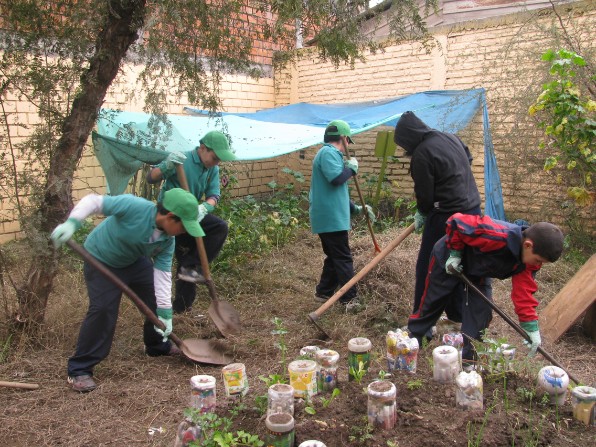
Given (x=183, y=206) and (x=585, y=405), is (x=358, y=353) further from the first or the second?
(x=183, y=206)

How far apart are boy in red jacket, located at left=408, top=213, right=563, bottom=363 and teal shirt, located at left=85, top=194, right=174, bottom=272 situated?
5.47 feet

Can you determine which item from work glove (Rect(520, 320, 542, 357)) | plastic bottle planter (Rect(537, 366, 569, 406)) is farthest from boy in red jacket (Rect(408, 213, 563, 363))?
plastic bottle planter (Rect(537, 366, 569, 406))

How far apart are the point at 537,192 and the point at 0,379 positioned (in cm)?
601

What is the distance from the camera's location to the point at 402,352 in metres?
2.68

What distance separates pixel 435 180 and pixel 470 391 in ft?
5.52

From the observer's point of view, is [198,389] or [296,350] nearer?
[198,389]

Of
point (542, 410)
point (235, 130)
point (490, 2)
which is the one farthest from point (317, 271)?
point (490, 2)

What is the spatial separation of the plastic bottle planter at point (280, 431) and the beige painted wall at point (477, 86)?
3.77 m

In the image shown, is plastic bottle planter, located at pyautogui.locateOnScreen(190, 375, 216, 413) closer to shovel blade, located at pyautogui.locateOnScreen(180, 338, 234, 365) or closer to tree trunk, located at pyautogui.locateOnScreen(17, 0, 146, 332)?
shovel blade, located at pyautogui.locateOnScreen(180, 338, 234, 365)

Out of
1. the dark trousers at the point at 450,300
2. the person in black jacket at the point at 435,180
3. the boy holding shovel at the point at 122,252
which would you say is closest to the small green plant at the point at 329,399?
the dark trousers at the point at 450,300

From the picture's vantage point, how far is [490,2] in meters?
8.43

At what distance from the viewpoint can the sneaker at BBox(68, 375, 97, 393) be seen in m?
3.13

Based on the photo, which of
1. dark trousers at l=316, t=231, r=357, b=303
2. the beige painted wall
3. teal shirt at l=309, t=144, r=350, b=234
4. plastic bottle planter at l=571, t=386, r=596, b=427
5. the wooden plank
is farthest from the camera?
the beige painted wall

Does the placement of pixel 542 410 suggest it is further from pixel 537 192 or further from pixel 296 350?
pixel 537 192
